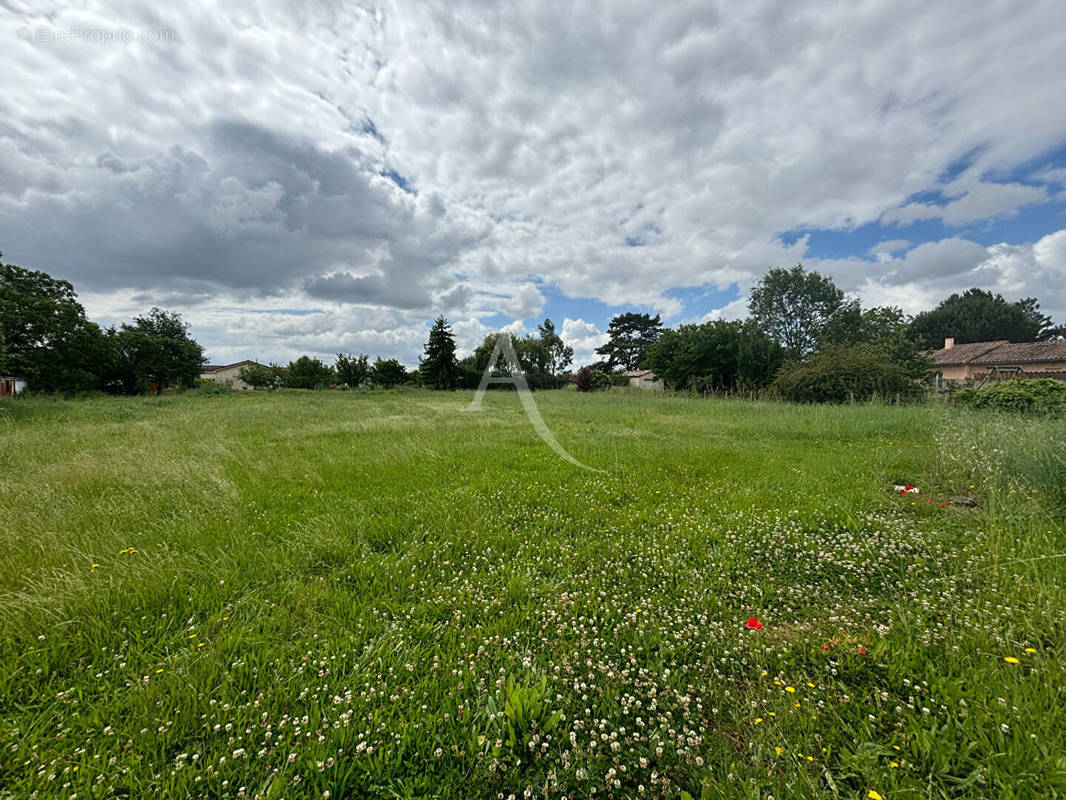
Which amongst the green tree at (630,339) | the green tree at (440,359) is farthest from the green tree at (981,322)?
the green tree at (440,359)

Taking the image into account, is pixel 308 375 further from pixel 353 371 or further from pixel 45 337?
pixel 45 337

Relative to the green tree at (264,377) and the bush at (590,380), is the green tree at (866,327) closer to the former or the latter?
the bush at (590,380)

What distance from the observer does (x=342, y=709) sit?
6.14 feet

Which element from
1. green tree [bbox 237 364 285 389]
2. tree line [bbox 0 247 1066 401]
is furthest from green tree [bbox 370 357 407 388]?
green tree [bbox 237 364 285 389]

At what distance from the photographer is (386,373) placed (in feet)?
133

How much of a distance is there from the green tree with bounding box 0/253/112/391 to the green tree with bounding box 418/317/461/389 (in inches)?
879

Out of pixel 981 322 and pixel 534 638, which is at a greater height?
pixel 981 322

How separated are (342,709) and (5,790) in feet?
3.98

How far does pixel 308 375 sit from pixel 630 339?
44727 millimetres

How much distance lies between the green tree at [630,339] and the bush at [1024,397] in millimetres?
44385

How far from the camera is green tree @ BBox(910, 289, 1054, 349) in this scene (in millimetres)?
44750

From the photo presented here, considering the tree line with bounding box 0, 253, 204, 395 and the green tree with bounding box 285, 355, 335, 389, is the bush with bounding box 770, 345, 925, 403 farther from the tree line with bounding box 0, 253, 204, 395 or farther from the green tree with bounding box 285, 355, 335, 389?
the green tree with bounding box 285, 355, 335, 389

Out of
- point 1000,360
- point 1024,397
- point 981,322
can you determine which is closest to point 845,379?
point 1024,397

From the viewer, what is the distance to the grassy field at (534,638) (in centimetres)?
161
